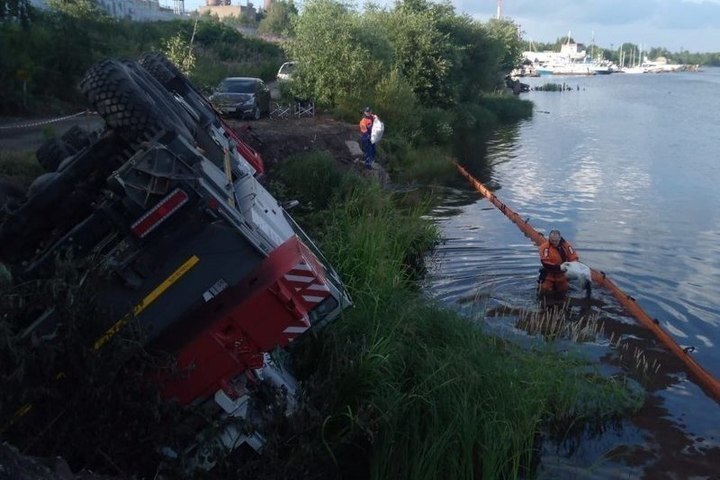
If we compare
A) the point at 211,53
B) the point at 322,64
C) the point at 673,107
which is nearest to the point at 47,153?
the point at 322,64

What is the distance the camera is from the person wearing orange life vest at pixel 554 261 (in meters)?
11.0

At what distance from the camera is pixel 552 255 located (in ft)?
36.3

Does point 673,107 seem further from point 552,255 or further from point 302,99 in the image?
point 552,255

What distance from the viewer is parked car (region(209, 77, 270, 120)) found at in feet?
76.8

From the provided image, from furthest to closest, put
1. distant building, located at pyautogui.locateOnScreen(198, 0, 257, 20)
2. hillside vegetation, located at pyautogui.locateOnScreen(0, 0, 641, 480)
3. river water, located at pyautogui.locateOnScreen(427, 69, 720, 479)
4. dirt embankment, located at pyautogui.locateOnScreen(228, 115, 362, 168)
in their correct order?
distant building, located at pyautogui.locateOnScreen(198, 0, 257, 20) → dirt embankment, located at pyautogui.locateOnScreen(228, 115, 362, 168) → river water, located at pyautogui.locateOnScreen(427, 69, 720, 479) → hillside vegetation, located at pyautogui.locateOnScreen(0, 0, 641, 480)

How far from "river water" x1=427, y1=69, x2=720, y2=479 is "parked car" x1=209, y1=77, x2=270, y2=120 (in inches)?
251

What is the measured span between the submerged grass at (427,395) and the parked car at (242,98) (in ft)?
53.6

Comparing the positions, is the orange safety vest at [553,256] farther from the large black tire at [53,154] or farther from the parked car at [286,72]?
the parked car at [286,72]

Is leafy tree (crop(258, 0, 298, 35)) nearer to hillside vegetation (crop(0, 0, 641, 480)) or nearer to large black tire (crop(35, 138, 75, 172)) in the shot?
hillside vegetation (crop(0, 0, 641, 480))

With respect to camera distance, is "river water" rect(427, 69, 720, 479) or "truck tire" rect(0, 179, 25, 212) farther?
"river water" rect(427, 69, 720, 479)

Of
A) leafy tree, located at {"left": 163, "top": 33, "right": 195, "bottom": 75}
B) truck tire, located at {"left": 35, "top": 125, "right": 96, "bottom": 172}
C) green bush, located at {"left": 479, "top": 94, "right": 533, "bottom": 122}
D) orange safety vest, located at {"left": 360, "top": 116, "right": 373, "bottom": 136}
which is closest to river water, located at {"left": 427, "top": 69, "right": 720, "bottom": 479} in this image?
orange safety vest, located at {"left": 360, "top": 116, "right": 373, "bottom": 136}

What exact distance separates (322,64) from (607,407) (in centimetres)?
2150

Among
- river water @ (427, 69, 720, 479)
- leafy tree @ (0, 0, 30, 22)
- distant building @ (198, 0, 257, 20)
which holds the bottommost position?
river water @ (427, 69, 720, 479)

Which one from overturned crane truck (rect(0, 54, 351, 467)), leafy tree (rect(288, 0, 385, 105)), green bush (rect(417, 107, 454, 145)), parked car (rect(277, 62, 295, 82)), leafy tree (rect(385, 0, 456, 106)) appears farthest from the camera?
leafy tree (rect(385, 0, 456, 106))
